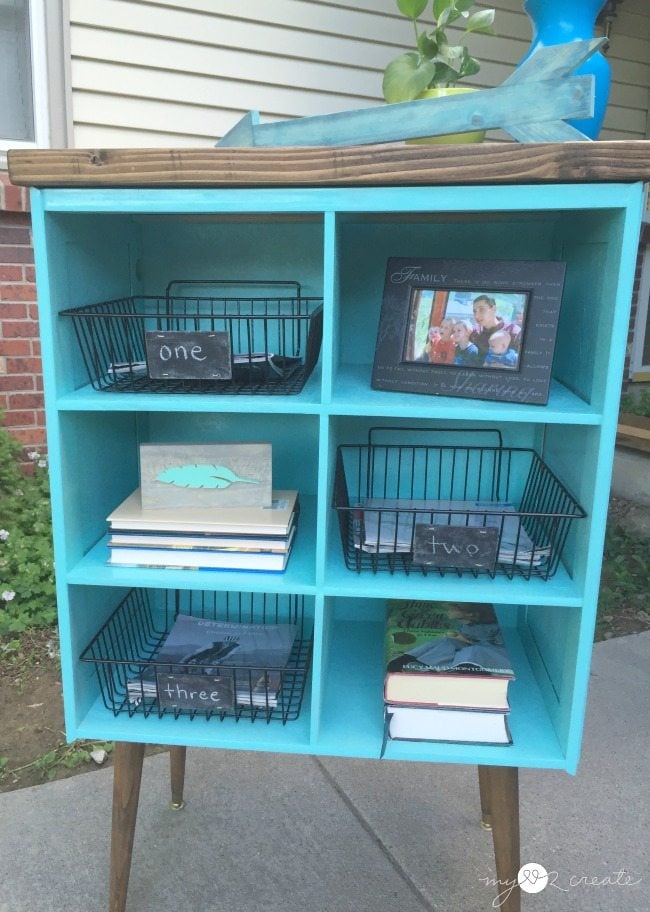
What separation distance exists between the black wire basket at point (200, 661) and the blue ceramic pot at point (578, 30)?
1.09m

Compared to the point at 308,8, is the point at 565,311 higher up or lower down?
lower down

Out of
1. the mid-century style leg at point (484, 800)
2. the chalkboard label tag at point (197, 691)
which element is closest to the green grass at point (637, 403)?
the mid-century style leg at point (484, 800)

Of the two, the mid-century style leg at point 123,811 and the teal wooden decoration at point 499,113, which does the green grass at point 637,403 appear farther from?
the mid-century style leg at point 123,811

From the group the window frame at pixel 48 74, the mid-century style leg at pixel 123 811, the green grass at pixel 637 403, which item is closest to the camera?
the mid-century style leg at pixel 123 811

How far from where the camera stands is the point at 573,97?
3.31 feet

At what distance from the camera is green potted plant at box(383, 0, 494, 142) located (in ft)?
4.17

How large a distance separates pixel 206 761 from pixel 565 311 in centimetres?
156

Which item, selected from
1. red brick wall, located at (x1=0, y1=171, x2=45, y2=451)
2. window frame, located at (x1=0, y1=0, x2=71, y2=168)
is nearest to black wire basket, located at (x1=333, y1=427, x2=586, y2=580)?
red brick wall, located at (x1=0, y1=171, x2=45, y2=451)

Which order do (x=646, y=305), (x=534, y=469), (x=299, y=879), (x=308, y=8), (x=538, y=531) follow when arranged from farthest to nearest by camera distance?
1. (x=646, y=305)
2. (x=308, y=8)
3. (x=299, y=879)
4. (x=534, y=469)
5. (x=538, y=531)

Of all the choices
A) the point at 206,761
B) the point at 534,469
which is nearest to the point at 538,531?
the point at 534,469

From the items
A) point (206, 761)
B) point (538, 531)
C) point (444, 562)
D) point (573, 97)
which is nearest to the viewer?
point (573, 97)

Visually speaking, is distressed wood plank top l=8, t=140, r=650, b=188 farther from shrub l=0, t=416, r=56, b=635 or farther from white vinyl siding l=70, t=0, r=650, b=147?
white vinyl siding l=70, t=0, r=650, b=147

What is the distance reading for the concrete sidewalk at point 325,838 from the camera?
161 cm

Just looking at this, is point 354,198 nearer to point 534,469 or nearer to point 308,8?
point 534,469
